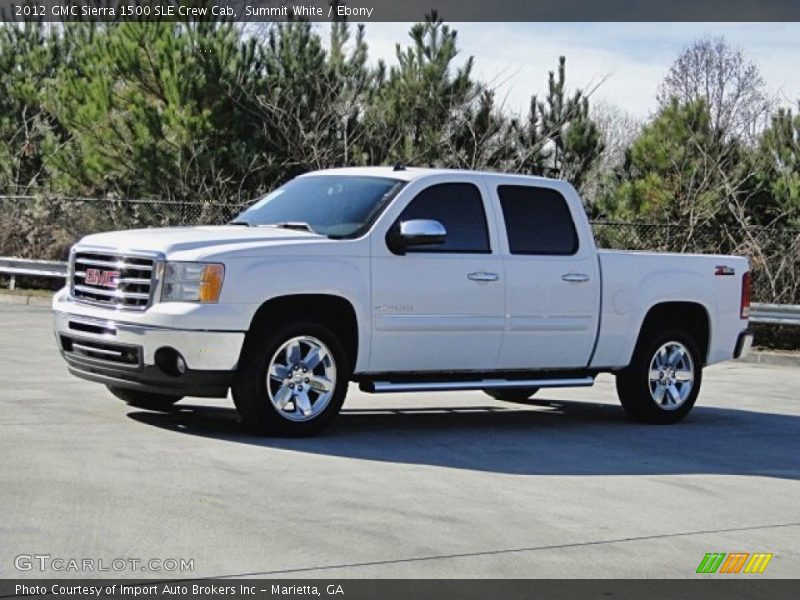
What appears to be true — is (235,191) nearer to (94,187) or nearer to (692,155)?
(94,187)

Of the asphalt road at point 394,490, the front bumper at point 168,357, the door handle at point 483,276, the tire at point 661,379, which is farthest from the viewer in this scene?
the tire at point 661,379

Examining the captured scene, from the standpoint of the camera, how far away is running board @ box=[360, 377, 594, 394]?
1056cm

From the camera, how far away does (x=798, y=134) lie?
86.9 ft

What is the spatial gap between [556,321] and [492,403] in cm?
209

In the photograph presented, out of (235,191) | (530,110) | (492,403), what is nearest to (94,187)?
(235,191)

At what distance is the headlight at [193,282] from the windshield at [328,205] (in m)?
1.14

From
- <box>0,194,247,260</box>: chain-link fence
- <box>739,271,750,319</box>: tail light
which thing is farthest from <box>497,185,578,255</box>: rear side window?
<box>0,194,247,260</box>: chain-link fence

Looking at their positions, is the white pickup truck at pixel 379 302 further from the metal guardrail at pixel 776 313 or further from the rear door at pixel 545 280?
the metal guardrail at pixel 776 313

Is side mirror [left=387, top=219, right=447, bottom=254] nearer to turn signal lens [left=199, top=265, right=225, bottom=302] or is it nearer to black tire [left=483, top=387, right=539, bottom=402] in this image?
turn signal lens [left=199, top=265, right=225, bottom=302]

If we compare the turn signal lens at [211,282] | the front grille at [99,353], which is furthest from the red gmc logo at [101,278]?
the turn signal lens at [211,282]

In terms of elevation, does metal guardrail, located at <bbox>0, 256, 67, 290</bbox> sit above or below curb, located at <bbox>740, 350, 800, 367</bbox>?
above

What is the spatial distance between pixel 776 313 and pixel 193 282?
39.2 feet

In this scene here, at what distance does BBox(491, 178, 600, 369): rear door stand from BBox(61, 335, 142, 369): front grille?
294 centimetres

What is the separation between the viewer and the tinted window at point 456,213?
11017 millimetres
